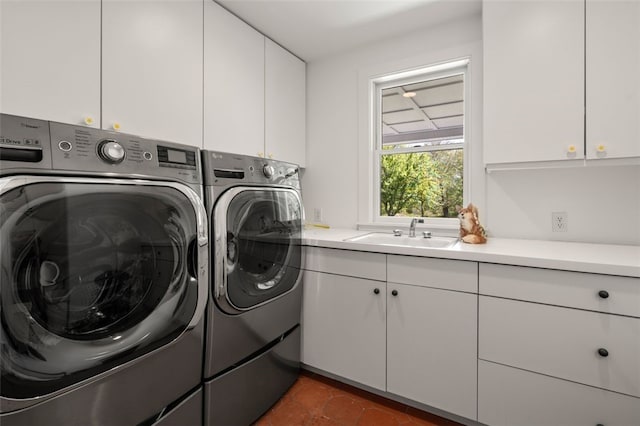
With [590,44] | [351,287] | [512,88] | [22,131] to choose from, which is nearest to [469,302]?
[351,287]

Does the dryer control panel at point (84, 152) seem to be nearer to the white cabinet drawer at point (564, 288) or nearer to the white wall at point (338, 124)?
the white cabinet drawer at point (564, 288)

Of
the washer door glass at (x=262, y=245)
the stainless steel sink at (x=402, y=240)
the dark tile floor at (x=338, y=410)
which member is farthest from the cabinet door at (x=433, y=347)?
the washer door glass at (x=262, y=245)

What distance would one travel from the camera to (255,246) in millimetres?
1599

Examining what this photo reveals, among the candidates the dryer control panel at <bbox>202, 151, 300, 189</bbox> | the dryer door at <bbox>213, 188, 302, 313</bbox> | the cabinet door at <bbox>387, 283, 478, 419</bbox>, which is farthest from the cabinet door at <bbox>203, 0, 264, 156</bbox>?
the cabinet door at <bbox>387, 283, 478, 419</bbox>

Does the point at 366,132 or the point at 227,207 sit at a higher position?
the point at 366,132

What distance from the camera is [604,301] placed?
124 centimetres

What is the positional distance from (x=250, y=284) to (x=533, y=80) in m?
1.89

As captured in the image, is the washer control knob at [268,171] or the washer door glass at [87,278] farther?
the washer control knob at [268,171]

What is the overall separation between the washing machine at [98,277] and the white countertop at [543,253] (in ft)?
3.15

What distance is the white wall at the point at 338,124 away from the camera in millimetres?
2467

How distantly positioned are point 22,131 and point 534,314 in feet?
6.50

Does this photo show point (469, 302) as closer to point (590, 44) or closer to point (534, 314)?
point (534, 314)

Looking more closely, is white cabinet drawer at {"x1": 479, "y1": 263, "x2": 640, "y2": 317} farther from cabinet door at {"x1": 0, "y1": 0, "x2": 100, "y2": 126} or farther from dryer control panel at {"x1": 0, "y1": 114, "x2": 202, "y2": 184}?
cabinet door at {"x1": 0, "y1": 0, "x2": 100, "y2": 126}

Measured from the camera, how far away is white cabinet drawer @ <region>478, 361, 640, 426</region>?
1244 mm
